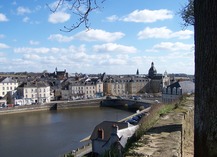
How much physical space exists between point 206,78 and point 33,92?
50841mm

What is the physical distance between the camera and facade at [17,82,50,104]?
49938mm

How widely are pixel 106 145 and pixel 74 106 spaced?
109 ft

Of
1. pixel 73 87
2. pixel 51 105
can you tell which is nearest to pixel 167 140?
pixel 51 105

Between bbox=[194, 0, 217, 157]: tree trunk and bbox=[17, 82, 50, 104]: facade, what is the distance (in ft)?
163

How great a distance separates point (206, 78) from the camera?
5.65ft

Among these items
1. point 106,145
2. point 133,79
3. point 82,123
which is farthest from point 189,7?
point 133,79

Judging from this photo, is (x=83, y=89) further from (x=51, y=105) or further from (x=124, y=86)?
(x=51, y=105)

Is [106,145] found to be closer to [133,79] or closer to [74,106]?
[74,106]

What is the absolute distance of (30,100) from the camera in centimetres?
5012

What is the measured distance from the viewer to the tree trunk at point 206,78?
1.67m

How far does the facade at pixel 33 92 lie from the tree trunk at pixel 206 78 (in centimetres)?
4964

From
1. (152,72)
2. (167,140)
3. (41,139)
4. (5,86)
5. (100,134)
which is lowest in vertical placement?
(41,139)

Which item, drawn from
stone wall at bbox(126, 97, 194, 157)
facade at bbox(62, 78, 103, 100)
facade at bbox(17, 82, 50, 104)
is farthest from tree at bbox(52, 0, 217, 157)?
facade at bbox(62, 78, 103, 100)

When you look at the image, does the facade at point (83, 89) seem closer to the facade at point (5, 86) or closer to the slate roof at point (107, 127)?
the facade at point (5, 86)
